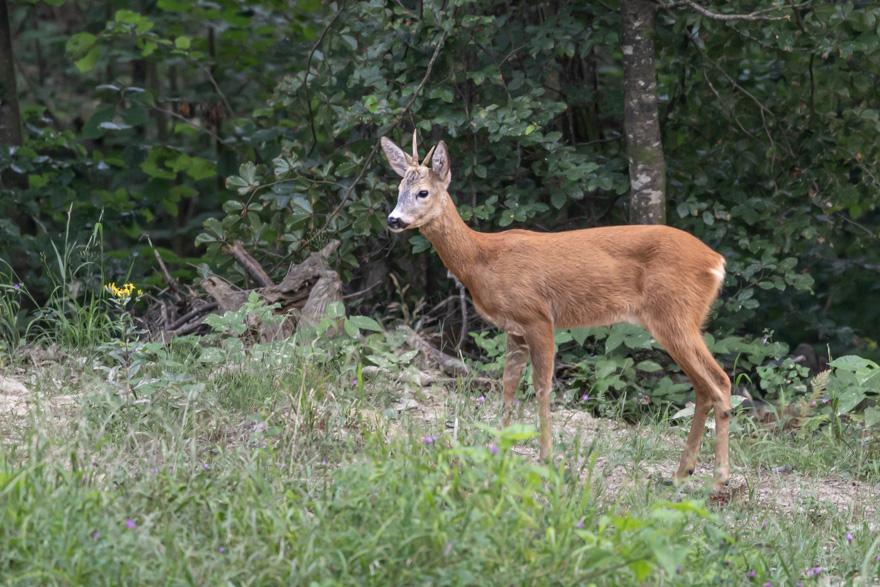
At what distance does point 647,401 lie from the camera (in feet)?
18.9

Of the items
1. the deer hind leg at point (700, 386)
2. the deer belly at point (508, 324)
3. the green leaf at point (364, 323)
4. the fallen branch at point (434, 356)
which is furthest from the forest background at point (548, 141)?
the deer hind leg at point (700, 386)

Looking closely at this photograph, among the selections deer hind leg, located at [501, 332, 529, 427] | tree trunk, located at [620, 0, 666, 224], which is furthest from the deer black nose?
tree trunk, located at [620, 0, 666, 224]

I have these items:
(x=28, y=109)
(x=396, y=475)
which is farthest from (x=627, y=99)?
(x=28, y=109)

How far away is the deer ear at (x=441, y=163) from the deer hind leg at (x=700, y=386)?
4.63 feet

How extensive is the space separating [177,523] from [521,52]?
4.50m

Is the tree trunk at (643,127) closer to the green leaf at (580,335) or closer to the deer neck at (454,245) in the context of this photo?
the green leaf at (580,335)

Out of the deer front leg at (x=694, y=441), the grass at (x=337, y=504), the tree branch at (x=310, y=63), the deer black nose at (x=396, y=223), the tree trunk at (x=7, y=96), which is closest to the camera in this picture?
the grass at (x=337, y=504)

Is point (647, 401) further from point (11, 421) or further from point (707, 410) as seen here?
point (11, 421)

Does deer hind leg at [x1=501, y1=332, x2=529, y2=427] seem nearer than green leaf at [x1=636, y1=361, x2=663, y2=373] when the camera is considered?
Yes

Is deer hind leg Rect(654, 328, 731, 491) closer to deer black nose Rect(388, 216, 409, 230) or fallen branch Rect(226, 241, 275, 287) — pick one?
deer black nose Rect(388, 216, 409, 230)

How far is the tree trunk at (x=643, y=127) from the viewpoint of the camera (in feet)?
19.4

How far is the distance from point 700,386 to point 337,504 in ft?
8.10

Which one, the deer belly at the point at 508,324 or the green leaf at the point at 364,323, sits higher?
the deer belly at the point at 508,324

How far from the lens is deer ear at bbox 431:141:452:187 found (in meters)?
4.87
